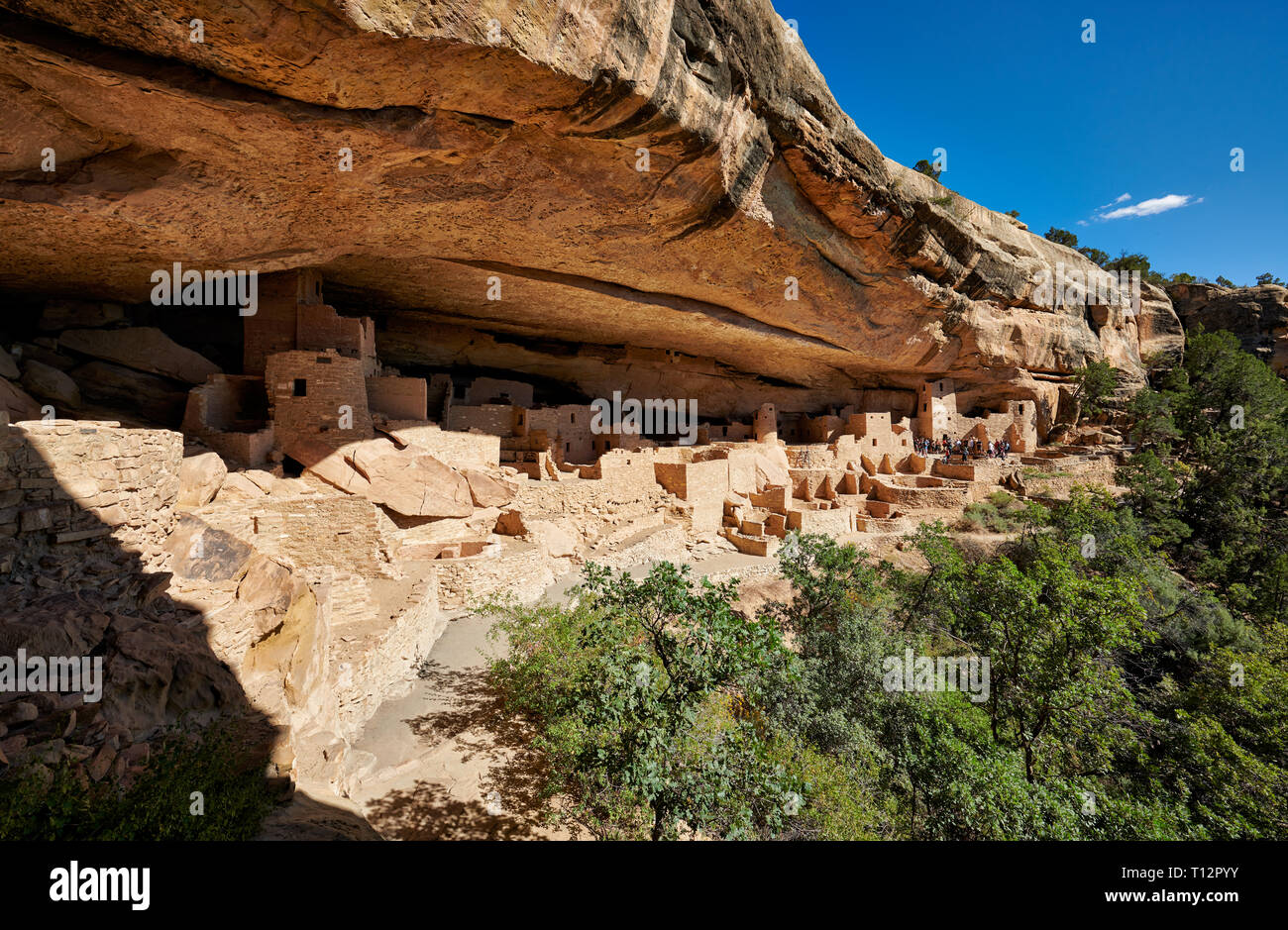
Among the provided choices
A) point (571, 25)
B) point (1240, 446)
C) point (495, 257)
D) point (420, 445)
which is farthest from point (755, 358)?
point (1240, 446)

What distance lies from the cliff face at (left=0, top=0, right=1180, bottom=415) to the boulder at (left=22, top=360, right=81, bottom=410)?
5.28 feet

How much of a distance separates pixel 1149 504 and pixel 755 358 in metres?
14.4

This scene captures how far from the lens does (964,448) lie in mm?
22344

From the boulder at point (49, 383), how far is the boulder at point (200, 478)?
113 inches

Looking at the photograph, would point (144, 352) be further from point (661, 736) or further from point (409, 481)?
point (661, 736)

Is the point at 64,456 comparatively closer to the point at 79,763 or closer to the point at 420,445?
the point at 79,763

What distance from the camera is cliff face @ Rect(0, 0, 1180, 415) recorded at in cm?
510

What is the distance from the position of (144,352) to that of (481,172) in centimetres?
760

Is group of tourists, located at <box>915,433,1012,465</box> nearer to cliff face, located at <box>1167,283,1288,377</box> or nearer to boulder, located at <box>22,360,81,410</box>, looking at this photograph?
cliff face, located at <box>1167,283,1288,377</box>

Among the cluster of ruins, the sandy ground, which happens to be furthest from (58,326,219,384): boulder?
the sandy ground

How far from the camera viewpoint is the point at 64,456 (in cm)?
455

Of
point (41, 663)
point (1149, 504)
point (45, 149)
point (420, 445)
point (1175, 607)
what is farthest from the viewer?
point (1149, 504)

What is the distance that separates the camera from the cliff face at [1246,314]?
26.1 metres

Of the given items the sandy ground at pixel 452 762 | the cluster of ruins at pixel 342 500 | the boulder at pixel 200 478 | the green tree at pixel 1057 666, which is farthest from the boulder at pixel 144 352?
the green tree at pixel 1057 666
